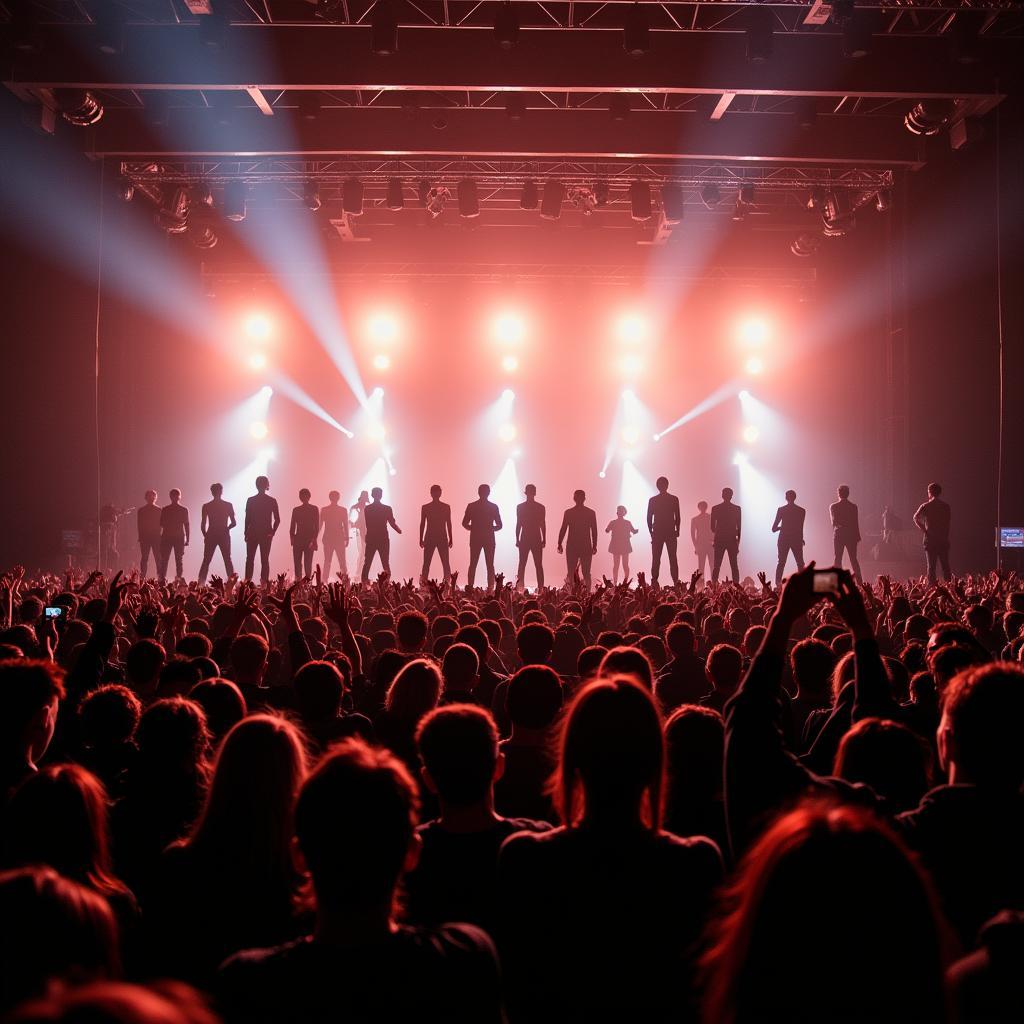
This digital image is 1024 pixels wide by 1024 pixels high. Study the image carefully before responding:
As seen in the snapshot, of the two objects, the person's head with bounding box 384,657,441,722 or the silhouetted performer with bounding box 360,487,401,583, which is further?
the silhouetted performer with bounding box 360,487,401,583

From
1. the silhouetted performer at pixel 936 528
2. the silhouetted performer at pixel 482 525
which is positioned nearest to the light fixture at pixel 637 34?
the silhouetted performer at pixel 482 525

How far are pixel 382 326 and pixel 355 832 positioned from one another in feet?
77.5

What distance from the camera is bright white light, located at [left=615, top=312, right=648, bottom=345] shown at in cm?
2411

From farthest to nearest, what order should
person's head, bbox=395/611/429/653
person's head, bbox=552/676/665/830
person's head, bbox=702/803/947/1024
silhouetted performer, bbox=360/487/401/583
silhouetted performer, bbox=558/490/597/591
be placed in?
silhouetted performer, bbox=360/487/401/583
silhouetted performer, bbox=558/490/597/591
person's head, bbox=395/611/429/653
person's head, bbox=552/676/665/830
person's head, bbox=702/803/947/1024

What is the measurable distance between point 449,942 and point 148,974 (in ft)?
3.49

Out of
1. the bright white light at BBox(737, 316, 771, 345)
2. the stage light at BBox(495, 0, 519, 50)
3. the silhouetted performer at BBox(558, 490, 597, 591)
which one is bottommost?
the silhouetted performer at BBox(558, 490, 597, 591)

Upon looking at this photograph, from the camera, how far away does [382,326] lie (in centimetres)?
2431

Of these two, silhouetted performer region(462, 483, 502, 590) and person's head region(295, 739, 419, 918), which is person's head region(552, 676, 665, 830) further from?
silhouetted performer region(462, 483, 502, 590)

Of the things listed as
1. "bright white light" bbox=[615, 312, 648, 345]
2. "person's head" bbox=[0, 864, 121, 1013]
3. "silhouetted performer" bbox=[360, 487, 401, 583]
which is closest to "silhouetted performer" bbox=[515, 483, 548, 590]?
"silhouetted performer" bbox=[360, 487, 401, 583]

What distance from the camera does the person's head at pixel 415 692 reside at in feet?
12.7

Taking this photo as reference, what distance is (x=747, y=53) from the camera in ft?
40.2

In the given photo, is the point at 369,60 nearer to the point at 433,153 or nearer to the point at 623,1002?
the point at 433,153

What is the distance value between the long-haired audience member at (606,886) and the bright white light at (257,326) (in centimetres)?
2352

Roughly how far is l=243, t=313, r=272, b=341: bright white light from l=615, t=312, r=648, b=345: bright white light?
28.7 feet
